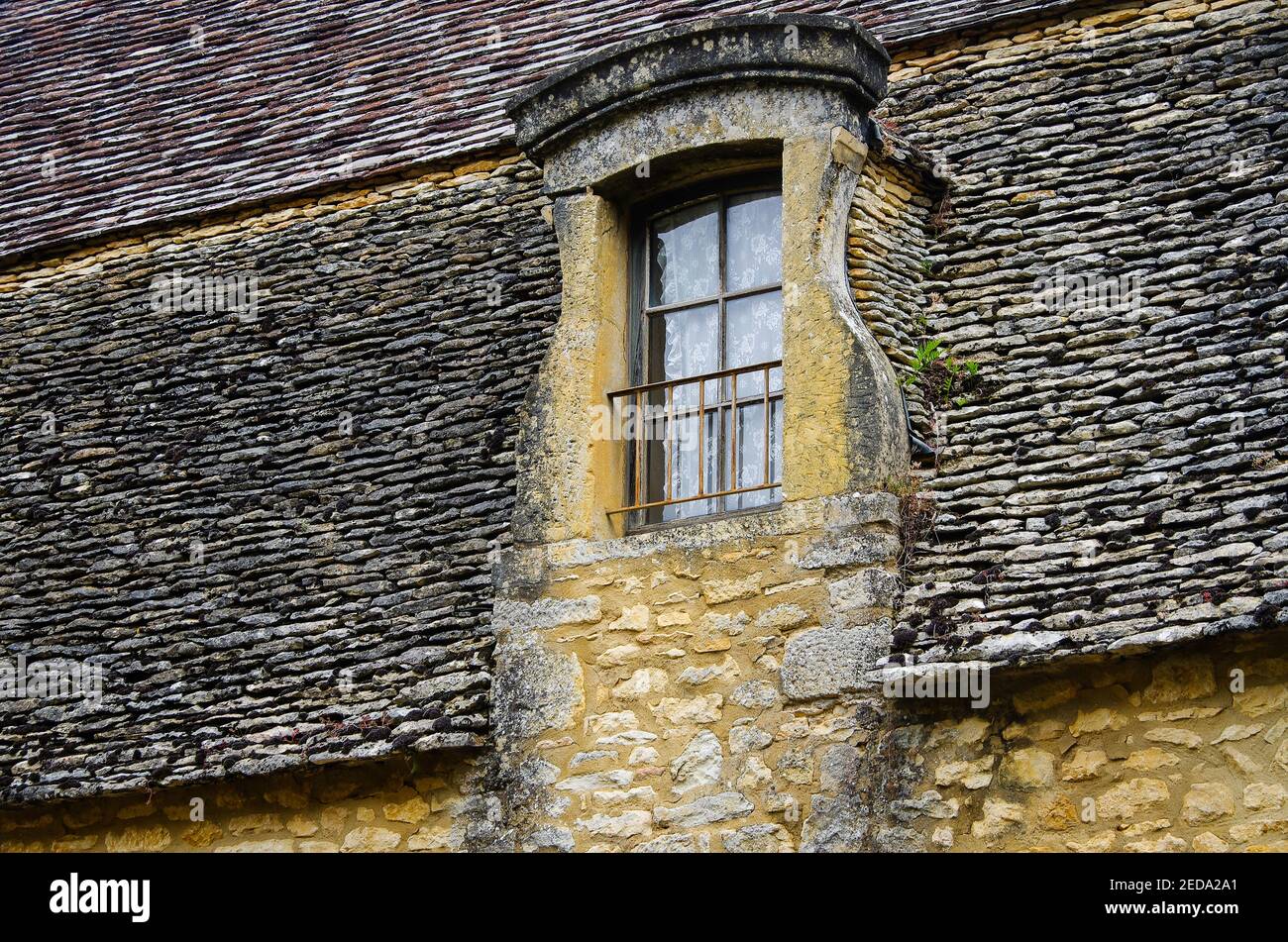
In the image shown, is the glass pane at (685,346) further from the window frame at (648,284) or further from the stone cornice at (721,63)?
the stone cornice at (721,63)

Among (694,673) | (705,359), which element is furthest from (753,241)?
(694,673)

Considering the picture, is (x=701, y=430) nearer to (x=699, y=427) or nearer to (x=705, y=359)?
(x=699, y=427)

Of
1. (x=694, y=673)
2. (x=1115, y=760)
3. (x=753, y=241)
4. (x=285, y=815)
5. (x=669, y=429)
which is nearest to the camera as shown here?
(x=1115, y=760)

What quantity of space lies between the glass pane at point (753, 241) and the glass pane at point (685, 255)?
0.07 metres

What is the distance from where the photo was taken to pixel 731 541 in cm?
792

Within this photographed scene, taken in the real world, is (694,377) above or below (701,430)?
above

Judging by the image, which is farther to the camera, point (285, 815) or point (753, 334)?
point (753, 334)

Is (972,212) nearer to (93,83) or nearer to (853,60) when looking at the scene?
(853,60)

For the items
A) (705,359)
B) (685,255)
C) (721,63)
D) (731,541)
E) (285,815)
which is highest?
(721,63)

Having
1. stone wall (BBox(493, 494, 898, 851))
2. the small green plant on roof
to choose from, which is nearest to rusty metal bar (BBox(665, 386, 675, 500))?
stone wall (BBox(493, 494, 898, 851))

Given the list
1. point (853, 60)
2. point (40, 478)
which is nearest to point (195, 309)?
point (40, 478)

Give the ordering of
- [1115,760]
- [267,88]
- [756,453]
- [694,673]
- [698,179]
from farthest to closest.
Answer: [267,88]
[698,179]
[756,453]
[694,673]
[1115,760]

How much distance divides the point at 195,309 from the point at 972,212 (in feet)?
13.4

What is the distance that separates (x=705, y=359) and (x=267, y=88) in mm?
3992
